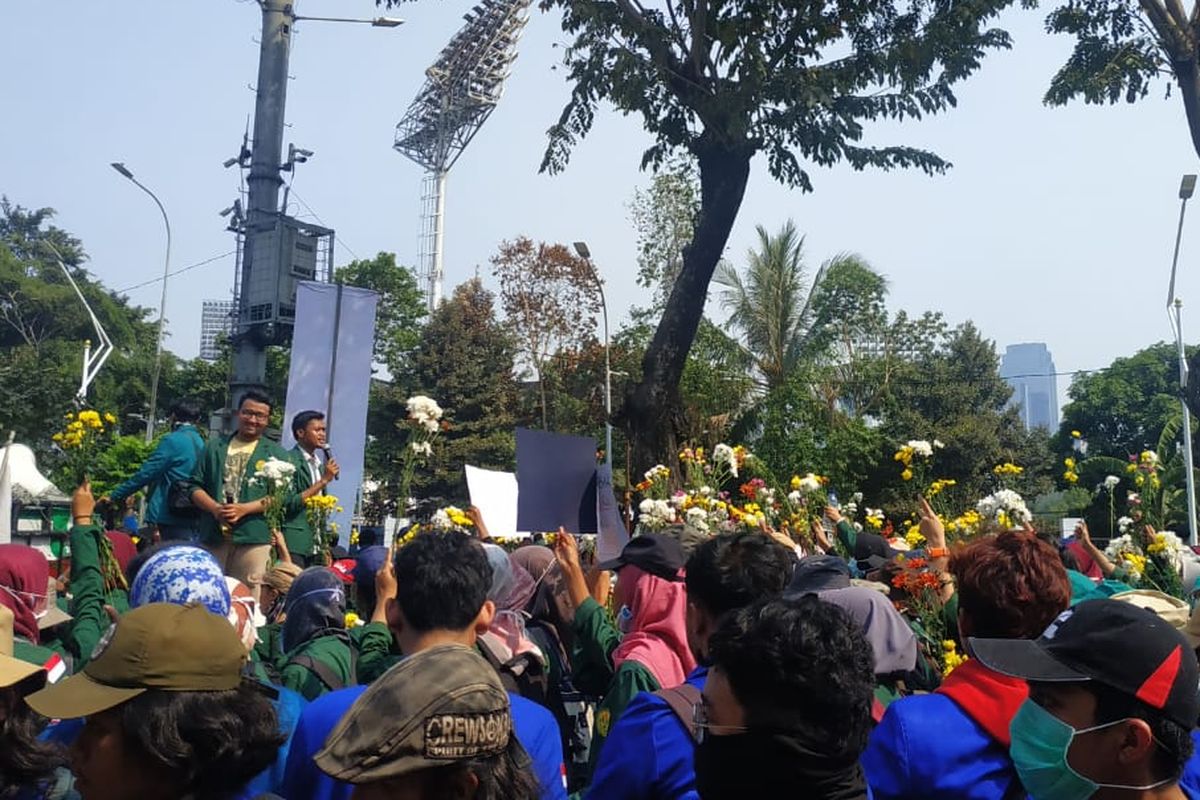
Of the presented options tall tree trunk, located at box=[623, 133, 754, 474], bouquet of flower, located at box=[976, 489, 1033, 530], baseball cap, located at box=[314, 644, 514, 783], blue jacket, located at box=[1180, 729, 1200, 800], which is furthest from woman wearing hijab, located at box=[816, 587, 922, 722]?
tall tree trunk, located at box=[623, 133, 754, 474]

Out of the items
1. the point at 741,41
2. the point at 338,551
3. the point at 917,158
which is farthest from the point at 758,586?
the point at 917,158

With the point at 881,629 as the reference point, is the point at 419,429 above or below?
above

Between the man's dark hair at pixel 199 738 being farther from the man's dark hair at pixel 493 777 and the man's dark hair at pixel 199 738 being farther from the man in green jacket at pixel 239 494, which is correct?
the man in green jacket at pixel 239 494

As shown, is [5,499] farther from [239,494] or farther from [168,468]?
[239,494]

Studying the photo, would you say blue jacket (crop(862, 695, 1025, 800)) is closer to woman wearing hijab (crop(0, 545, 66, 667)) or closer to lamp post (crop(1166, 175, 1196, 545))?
woman wearing hijab (crop(0, 545, 66, 667))

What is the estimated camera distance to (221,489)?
6.69 meters

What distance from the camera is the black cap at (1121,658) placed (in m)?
2.22

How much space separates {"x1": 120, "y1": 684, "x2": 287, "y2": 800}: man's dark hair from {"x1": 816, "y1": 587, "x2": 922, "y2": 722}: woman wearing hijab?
6.43ft

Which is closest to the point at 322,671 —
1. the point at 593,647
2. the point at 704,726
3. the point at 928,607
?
the point at 593,647

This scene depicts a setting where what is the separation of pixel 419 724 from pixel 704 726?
0.66 metres

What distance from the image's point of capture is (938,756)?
2.66 m

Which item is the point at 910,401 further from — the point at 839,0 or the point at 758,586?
the point at 758,586

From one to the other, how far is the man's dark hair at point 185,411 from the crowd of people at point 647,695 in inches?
124

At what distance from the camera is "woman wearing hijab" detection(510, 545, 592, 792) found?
480 centimetres
